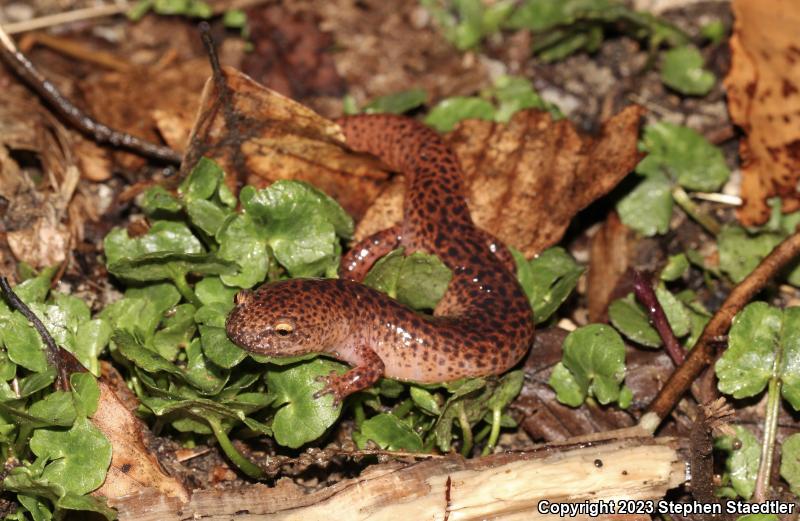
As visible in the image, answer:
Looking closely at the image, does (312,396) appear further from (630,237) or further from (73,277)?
(630,237)

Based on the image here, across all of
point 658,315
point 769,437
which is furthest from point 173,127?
point 769,437

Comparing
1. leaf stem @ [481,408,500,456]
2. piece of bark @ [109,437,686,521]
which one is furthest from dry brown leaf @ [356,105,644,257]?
piece of bark @ [109,437,686,521]

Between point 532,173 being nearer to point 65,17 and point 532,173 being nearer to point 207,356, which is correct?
point 207,356

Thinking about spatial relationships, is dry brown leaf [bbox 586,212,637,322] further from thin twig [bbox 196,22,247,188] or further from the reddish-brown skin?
thin twig [bbox 196,22,247,188]

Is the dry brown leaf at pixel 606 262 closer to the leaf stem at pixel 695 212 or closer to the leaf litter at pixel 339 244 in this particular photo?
the leaf litter at pixel 339 244

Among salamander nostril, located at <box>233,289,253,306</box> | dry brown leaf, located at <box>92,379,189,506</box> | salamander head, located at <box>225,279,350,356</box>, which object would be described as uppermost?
salamander nostril, located at <box>233,289,253,306</box>

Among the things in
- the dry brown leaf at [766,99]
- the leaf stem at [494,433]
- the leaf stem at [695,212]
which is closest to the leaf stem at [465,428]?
the leaf stem at [494,433]

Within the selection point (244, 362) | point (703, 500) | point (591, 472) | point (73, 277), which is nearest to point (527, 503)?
point (591, 472)

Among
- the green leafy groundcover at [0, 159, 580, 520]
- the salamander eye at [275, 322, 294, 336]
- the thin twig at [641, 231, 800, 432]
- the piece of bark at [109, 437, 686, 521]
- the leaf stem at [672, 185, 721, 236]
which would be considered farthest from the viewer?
the leaf stem at [672, 185, 721, 236]

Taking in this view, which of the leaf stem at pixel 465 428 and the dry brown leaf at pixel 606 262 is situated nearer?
the leaf stem at pixel 465 428
